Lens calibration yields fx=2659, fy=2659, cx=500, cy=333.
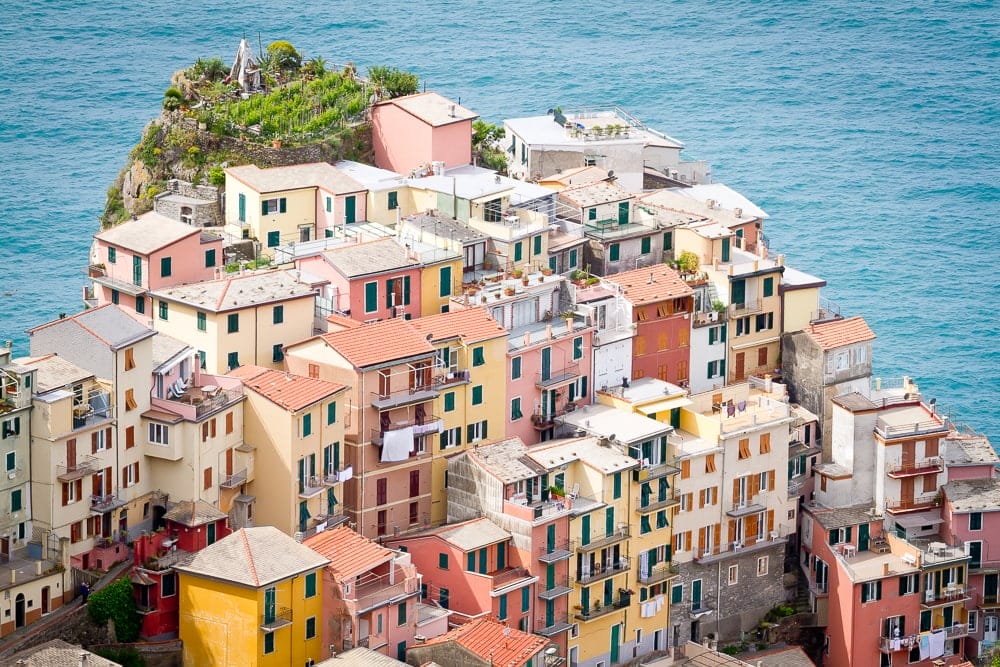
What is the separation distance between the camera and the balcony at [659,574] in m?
130

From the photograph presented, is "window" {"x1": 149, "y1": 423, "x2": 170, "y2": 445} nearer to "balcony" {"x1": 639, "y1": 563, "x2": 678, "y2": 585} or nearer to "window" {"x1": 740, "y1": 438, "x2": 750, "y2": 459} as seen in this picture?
"balcony" {"x1": 639, "y1": 563, "x2": 678, "y2": 585}

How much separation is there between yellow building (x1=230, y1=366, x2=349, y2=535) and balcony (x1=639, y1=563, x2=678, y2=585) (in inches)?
685

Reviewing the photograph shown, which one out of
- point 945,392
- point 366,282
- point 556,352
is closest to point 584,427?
point 556,352

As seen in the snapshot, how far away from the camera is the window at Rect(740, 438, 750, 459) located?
133750mm

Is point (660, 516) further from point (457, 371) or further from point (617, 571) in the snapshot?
point (457, 371)

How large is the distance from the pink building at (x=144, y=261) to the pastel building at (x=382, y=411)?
7.29 meters

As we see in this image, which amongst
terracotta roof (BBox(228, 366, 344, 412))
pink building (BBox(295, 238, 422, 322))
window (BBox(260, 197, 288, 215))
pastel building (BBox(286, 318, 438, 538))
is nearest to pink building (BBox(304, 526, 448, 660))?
pastel building (BBox(286, 318, 438, 538))

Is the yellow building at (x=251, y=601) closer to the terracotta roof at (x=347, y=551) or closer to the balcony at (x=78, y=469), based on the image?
the terracotta roof at (x=347, y=551)

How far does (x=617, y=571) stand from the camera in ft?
420

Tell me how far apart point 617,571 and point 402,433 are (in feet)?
42.2

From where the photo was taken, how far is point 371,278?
128625 mm

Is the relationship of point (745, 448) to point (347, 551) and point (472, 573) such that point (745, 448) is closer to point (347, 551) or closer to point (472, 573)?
point (472, 573)

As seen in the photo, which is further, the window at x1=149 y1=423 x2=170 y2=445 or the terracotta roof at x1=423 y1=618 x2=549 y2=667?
the window at x1=149 y1=423 x2=170 y2=445

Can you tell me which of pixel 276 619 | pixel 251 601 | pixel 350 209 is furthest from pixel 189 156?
pixel 251 601
